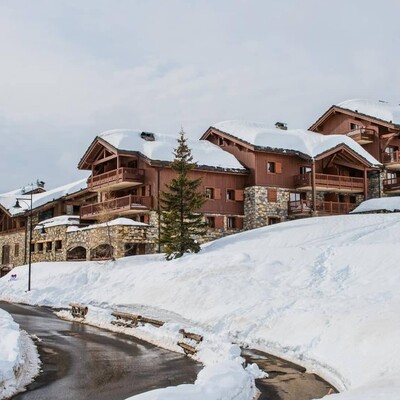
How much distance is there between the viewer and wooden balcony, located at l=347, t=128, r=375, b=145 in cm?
5556

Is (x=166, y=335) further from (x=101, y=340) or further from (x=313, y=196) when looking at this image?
(x=313, y=196)

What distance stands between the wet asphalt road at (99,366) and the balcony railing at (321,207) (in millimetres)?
26096

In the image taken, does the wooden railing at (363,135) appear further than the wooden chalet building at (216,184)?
Yes

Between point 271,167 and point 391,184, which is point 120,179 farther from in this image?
point 391,184

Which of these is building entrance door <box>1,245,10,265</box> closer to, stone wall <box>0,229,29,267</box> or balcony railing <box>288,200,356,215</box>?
stone wall <box>0,229,29,267</box>

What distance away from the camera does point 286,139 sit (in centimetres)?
5075

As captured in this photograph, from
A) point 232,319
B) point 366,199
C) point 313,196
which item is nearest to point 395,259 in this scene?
point 232,319

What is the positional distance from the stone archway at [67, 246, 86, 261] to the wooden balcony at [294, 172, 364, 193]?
1800 centimetres

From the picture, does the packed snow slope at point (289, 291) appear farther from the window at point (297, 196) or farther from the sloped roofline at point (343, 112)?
the sloped roofline at point (343, 112)

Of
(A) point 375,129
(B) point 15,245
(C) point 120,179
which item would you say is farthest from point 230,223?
(B) point 15,245

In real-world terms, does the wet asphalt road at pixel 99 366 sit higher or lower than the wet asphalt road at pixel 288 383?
higher

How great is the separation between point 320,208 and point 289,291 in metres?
23.3

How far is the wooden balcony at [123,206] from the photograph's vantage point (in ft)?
146

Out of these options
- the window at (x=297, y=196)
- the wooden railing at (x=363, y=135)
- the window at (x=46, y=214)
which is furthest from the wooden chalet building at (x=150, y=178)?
the wooden railing at (x=363, y=135)
